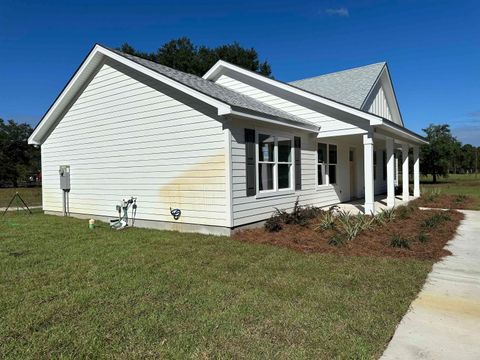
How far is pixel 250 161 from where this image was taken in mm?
8219

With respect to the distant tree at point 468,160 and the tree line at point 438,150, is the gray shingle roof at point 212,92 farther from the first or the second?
the distant tree at point 468,160

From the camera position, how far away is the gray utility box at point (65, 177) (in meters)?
11.7

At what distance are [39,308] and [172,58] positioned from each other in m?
32.0

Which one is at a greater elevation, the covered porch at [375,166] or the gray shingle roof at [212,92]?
the gray shingle roof at [212,92]

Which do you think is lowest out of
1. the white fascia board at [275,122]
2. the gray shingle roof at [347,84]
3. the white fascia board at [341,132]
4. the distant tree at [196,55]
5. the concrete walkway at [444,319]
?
the concrete walkway at [444,319]

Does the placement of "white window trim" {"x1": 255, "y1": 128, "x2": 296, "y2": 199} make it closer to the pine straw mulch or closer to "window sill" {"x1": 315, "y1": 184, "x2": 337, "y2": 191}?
the pine straw mulch

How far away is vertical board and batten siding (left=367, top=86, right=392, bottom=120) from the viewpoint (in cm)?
1415

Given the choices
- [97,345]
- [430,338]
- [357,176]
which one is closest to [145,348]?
[97,345]

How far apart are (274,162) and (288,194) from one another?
1175 mm

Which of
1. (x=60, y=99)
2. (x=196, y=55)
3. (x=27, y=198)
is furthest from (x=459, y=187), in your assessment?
(x=27, y=198)

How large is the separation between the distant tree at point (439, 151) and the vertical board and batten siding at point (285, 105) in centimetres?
2360

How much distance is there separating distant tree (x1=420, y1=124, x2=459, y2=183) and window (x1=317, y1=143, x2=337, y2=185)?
21.6 meters

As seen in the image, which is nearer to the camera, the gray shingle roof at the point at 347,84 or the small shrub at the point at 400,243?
the small shrub at the point at 400,243

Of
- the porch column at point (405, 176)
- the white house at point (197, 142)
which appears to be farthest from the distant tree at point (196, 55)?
the porch column at point (405, 176)
